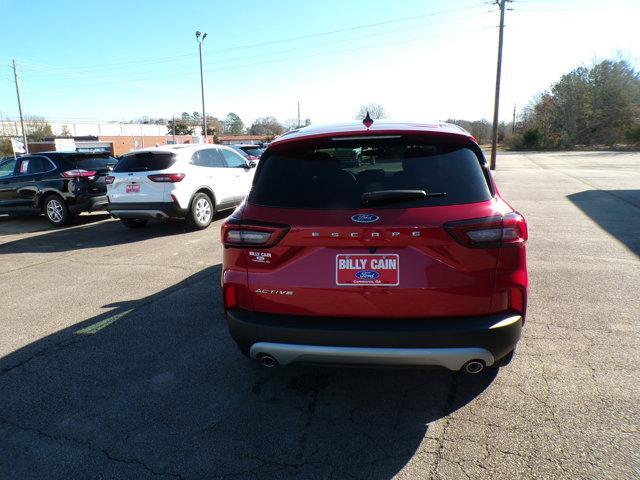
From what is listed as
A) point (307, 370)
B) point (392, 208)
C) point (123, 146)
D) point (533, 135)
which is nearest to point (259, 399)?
point (307, 370)

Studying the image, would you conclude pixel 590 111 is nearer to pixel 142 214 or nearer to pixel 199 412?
pixel 142 214

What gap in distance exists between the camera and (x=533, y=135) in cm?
5384

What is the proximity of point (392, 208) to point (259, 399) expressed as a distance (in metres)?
1.63

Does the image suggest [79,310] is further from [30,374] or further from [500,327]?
[500,327]

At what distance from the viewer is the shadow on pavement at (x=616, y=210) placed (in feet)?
25.7

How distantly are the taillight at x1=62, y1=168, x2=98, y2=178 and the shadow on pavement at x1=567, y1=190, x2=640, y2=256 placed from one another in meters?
10.9

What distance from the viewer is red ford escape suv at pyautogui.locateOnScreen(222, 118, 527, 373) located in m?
2.49

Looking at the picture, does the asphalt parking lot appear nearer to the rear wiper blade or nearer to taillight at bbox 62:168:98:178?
the rear wiper blade

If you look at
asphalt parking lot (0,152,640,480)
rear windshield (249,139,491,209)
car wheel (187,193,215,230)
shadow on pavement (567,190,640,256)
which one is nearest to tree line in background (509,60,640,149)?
shadow on pavement (567,190,640,256)

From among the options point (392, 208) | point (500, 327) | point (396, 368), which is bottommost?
point (396, 368)

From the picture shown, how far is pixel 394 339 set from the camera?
2488mm

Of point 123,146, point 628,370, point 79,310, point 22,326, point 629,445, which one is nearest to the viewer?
point 629,445

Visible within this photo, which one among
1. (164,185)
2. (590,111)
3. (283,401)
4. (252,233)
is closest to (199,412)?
(283,401)

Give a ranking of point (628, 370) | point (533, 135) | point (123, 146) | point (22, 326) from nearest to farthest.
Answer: point (628, 370) < point (22, 326) < point (533, 135) < point (123, 146)
